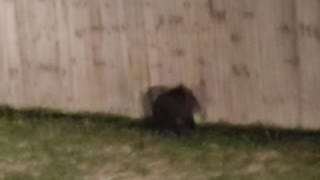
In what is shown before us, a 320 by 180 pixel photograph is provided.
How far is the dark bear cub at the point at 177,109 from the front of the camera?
15.3ft

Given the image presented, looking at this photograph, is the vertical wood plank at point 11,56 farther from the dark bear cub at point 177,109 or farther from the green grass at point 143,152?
the dark bear cub at point 177,109

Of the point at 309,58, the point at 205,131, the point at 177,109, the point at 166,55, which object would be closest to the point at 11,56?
the point at 166,55

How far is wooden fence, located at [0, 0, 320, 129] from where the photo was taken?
14.4 ft

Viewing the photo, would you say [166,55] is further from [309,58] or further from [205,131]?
[309,58]

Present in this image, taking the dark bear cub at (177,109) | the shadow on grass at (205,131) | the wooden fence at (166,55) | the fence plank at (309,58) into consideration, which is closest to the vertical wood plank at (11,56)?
the wooden fence at (166,55)

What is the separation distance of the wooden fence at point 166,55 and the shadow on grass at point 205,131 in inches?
1.8

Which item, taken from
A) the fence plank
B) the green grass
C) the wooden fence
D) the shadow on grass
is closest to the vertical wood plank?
the wooden fence

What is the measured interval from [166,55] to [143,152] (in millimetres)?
640

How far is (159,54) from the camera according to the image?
479cm

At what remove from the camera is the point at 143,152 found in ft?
14.5

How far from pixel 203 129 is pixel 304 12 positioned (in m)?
0.87

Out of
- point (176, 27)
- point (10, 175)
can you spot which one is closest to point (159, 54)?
point (176, 27)

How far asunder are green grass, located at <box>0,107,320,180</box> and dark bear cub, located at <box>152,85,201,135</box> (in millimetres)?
71

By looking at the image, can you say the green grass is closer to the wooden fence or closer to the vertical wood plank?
the wooden fence
